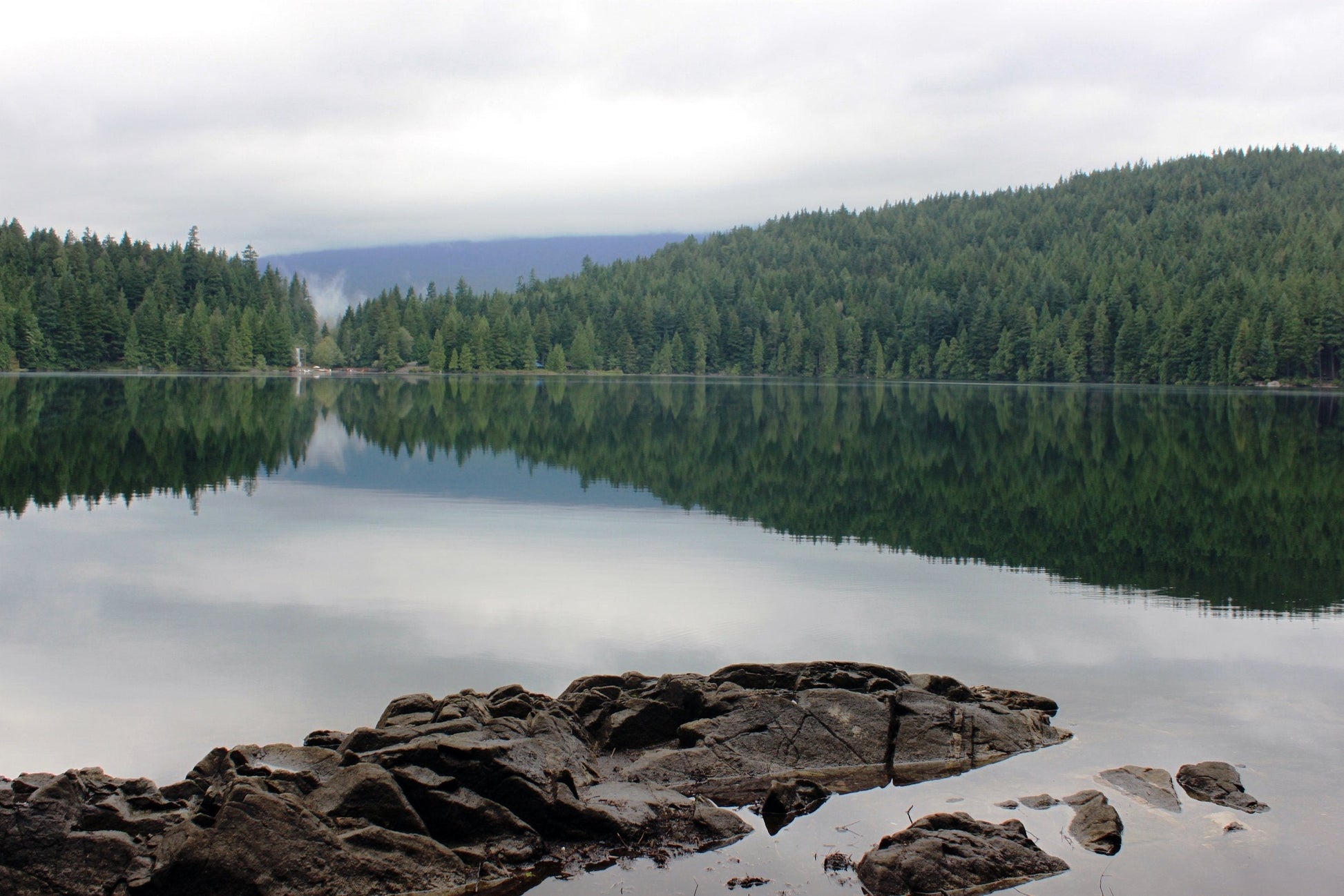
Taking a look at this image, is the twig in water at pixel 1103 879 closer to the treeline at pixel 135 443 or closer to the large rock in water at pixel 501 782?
the large rock in water at pixel 501 782

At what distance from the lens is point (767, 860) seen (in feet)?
33.3

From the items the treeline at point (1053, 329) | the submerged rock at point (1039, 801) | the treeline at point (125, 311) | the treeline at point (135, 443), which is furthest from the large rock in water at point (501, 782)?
the treeline at point (125, 311)

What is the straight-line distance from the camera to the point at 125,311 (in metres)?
159

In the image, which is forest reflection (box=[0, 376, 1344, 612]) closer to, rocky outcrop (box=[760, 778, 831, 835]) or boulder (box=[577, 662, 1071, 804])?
boulder (box=[577, 662, 1071, 804])

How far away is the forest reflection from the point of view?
24516 mm

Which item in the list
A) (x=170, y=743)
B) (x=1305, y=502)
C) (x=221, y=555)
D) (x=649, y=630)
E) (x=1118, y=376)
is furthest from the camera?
(x=1118, y=376)

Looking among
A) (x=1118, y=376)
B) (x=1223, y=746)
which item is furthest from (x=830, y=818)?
(x=1118, y=376)

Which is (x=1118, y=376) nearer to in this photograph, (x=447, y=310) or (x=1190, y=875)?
(x=447, y=310)

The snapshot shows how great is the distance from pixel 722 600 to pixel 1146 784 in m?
8.30

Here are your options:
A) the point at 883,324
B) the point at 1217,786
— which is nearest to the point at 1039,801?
the point at 1217,786

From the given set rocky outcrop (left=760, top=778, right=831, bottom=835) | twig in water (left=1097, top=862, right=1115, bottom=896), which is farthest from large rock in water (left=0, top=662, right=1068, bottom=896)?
twig in water (left=1097, top=862, right=1115, bottom=896)

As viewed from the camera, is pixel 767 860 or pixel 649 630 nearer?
pixel 767 860

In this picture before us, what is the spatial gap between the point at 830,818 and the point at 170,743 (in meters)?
6.88

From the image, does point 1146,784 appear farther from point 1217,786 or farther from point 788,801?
point 788,801
